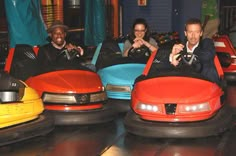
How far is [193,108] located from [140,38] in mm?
1475

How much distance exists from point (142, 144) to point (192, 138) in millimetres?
356

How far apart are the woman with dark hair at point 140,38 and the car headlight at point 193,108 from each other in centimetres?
141

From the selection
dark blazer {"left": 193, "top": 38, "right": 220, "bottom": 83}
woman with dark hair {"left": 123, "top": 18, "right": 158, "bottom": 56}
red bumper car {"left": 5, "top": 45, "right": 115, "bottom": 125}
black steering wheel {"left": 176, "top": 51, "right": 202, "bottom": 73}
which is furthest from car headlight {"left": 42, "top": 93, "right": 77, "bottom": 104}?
woman with dark hair {"left": 123, "top": 18, "right": 158, "bottom": 56}

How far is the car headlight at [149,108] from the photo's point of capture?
3488 millimetres

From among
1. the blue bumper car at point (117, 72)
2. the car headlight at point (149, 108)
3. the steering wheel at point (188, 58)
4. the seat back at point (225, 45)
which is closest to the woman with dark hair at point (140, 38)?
the blue bumper car at point (117, 72)

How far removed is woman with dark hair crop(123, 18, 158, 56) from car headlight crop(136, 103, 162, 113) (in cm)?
130

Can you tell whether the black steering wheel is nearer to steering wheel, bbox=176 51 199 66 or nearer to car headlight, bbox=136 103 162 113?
steering wheel, bbox=176 51 199 66

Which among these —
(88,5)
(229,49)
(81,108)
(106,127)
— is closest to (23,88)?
(81,108)

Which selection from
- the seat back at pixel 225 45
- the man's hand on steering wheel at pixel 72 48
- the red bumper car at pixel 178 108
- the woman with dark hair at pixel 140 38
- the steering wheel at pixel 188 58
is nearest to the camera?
the red bumper car at pixel 178 108

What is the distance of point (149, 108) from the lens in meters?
3.53

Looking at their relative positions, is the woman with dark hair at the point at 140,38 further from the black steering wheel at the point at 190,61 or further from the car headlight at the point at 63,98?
the car headlight at the point at 63,98

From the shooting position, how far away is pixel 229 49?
648cm

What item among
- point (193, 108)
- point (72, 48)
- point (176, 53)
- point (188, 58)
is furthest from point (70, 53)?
point (193, 108)

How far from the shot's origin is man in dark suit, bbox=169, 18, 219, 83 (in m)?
3.87
